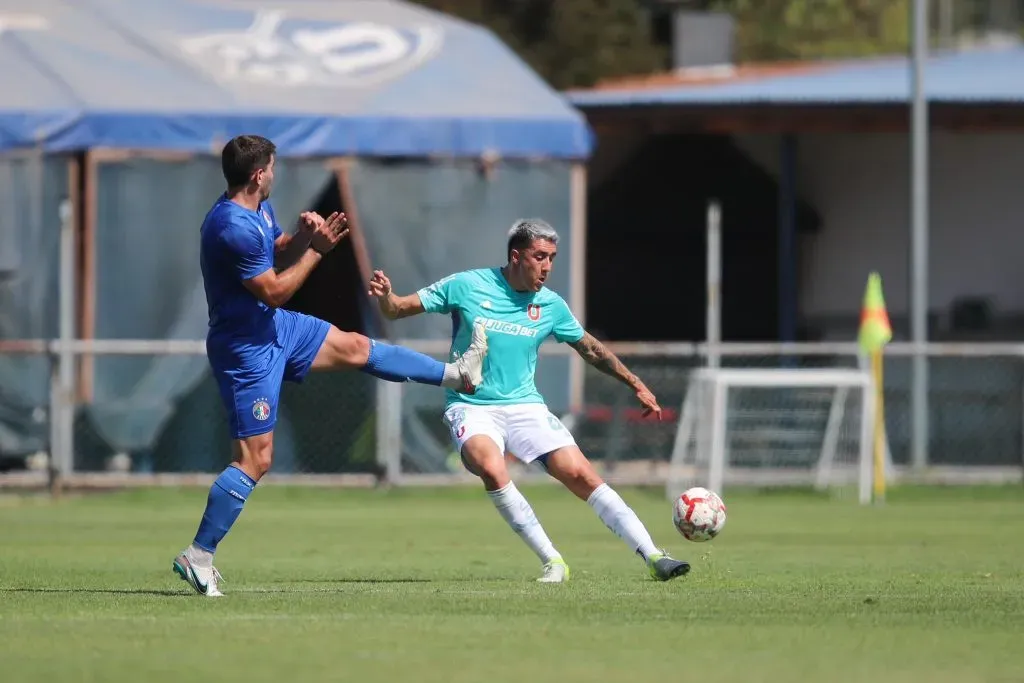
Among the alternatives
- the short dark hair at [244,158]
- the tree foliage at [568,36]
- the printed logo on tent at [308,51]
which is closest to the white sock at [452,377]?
the short dark hair at [244,158]

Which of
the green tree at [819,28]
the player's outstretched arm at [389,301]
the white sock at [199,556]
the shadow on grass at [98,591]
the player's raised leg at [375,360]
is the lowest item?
the shadow on grass at [98,591]

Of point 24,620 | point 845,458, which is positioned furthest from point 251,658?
point 845,458

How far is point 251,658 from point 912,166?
17.0 metres

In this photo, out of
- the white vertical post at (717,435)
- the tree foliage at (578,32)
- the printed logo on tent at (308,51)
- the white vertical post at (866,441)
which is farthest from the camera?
the tree foliage at (578,32)

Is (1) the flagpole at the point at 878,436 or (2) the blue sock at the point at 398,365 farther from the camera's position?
(1) the flagpole at the point at 878,436

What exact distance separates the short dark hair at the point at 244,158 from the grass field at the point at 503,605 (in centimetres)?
206

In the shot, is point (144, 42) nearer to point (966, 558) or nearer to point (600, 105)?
point (600, 105)

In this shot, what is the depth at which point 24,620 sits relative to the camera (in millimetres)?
9039

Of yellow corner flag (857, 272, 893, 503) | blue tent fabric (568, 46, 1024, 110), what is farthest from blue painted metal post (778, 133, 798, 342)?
yellow corner flag (857, 272, 893, 503)

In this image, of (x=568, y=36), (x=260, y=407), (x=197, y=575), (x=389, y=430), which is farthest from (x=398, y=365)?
(x=568, y=36)

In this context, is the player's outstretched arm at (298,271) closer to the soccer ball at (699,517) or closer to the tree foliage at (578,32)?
the soccer ball at (699,517)

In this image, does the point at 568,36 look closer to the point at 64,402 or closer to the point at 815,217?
the point at 815,217

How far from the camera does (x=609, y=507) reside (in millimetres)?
10891

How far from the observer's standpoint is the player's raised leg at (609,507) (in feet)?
35.6
